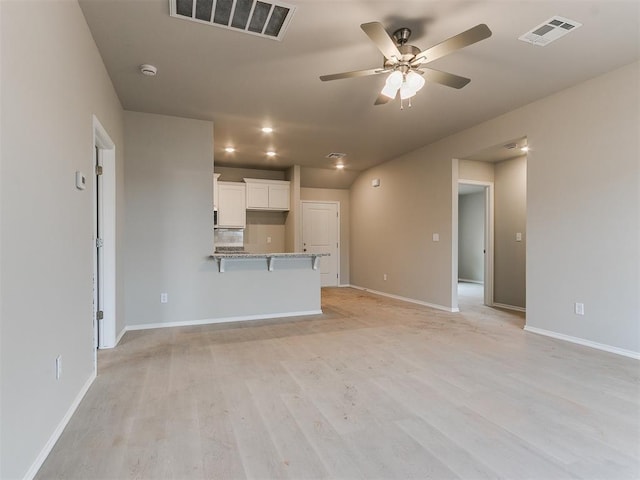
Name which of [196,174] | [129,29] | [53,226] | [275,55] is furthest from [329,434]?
[196,174]

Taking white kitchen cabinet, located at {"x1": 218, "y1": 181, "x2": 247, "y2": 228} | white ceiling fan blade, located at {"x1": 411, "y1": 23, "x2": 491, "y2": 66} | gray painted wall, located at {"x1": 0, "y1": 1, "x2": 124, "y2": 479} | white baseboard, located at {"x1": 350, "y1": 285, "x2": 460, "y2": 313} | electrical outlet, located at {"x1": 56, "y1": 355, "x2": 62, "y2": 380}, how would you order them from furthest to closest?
white kitchen cabinet, located at {"x1": 218, "y1": 181, "x2": 247, "y2": 228} < white baseboard, located at {"x1": 350, "y1": 285, "x2": 460, "y2": 313} < white ceiling fan blade, located at {"x1": 411, "y1": 23, "x2": 491, "y2": 66} < electrical outlet, located at {"x1": 56, "y1": 355, "x2": 62, "y2": 380} < gray painted wall, located at {"x1": 0, "y1": 1, "x2": 124, "y2": 479}

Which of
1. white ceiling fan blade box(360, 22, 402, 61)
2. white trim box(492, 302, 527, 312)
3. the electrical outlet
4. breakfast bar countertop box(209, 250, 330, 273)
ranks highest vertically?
white ceiling fan blade box(360, 22, 402, 61)

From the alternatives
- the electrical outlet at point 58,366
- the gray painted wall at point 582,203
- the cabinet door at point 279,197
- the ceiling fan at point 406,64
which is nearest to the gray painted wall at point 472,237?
the gray painted wall at point 582,203

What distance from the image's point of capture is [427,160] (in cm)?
573

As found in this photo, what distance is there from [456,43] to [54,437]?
10.6 feet

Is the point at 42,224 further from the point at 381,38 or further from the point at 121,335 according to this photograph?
the point at 121,335

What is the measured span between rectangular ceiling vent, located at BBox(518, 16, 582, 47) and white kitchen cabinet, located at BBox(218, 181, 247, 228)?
17.3 feet

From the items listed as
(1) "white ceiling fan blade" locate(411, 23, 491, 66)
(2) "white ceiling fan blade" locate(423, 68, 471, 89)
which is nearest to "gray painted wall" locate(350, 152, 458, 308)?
(2) "white ceiling fan blade" locate(423, 68, 471, 89)

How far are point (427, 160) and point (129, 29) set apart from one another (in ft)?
14.7

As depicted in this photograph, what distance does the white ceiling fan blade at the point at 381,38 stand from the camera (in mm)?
2098

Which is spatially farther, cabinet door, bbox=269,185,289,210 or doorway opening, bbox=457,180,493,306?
doorway opening, bbox=457,180,493,306

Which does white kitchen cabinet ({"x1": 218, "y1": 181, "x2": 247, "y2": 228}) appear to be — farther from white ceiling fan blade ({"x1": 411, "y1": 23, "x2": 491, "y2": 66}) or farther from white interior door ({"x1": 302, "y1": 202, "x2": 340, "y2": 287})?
white ceiling fan blade ({"x1": 411, "y1": 23, "x2": 491, "y2": 66})

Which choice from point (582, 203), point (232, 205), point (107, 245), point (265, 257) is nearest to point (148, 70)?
point (107, 245)

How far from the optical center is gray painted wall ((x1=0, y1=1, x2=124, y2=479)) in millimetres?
1401
